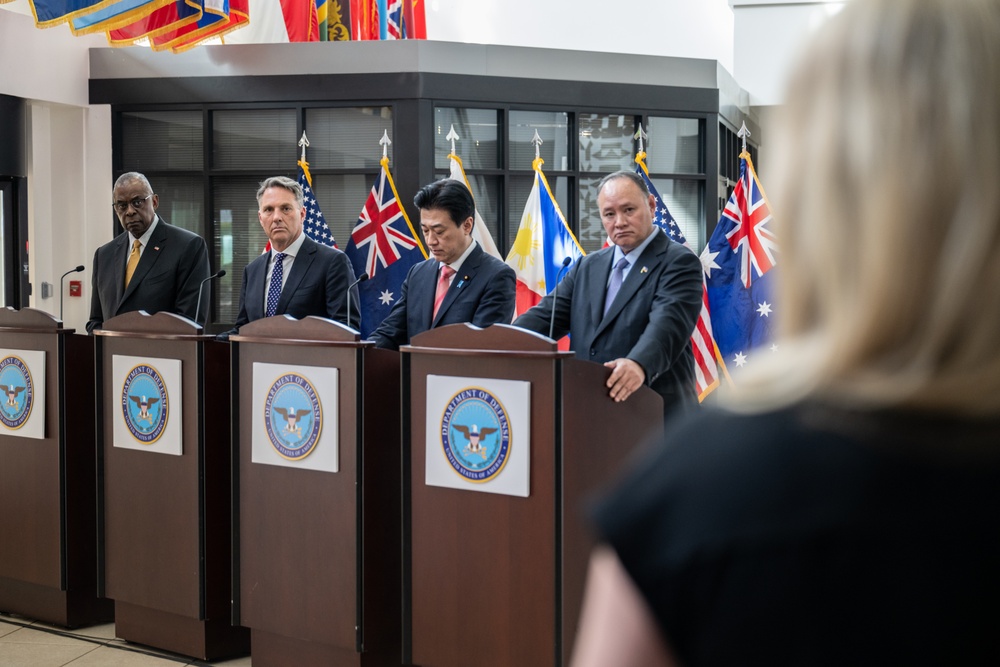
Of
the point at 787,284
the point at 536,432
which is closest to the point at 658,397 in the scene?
the point at 536,432

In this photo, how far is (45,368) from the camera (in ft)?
12.6

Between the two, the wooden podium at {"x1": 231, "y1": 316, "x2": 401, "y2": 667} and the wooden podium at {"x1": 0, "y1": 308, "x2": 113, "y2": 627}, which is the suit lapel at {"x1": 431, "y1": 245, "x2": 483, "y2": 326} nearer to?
the wooden podium at {"x1": 231, "y1": 316, "x2": 401, "y2": 667}

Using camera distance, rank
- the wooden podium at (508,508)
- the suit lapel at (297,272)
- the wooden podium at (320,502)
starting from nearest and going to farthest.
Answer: the wooden podium at (508,508) < the wooden podium at (320,502) < the suit lapel at (297,272)

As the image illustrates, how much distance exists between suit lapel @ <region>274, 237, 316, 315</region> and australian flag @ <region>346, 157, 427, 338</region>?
7.29 ft

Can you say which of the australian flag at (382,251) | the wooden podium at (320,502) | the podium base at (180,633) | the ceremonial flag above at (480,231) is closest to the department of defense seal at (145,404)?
the wooden podium at (320,502)

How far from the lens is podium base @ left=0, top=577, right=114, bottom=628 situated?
393cm

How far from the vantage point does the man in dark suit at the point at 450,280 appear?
3623 millimetres

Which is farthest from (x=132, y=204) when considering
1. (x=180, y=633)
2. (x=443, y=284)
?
(x=180, y=633)

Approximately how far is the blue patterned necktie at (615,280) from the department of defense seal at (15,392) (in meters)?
2.24

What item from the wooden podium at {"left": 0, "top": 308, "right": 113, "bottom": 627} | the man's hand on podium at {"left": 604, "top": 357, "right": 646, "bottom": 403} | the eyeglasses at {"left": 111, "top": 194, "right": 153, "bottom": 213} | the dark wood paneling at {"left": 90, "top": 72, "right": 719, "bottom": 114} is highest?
the dark wood paneling at {"left": 90, "top": 72, "right": 719, "bottom": 114}

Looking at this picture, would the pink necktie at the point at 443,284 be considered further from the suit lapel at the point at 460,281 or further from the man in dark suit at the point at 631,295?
the man in dark suit at the point at 631,295

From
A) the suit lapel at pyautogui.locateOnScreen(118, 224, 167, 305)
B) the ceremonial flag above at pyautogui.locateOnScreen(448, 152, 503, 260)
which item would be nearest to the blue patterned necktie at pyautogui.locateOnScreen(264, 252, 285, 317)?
the suit lapel at pyautogui.locateOnScreen(118, 224, 167, 305)

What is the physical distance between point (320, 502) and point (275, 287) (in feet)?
A: 4.29

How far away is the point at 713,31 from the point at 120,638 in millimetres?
9005
